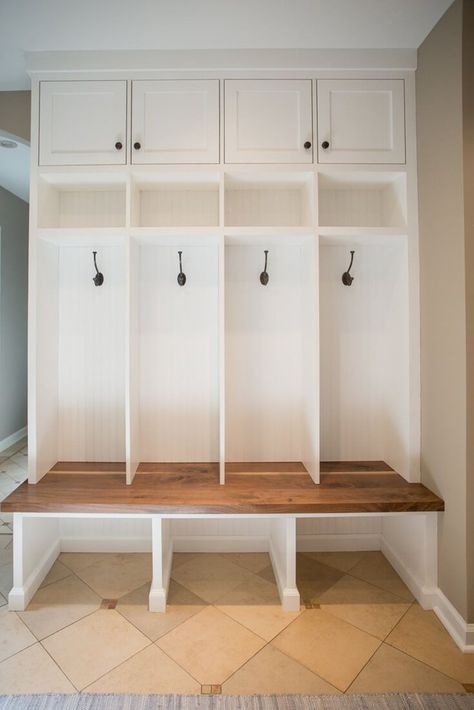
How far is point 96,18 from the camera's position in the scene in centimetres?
163

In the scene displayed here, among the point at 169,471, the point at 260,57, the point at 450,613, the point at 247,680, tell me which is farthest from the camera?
the point at 169,471

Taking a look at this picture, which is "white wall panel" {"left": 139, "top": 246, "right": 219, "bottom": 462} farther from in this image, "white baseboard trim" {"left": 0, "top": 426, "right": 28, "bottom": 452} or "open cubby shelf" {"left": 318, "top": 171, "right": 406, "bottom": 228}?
"white baseboard trim" {"left": 0, "top": 426, "right": 28, "bottom": 452}

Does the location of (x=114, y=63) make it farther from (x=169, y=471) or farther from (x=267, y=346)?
(x=169, y=471)

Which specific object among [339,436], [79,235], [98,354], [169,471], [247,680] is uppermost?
[79,235]

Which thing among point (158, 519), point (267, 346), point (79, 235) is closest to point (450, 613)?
point (158, 519)

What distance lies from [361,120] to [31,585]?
2754 millimetres

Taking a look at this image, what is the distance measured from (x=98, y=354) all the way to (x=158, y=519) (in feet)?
3.15

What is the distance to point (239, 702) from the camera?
1.29 metres

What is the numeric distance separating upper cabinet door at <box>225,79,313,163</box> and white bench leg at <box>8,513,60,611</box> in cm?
200

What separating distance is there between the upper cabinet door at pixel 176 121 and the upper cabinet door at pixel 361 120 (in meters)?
0.54

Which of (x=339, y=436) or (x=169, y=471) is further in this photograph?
(x=339, y=436)

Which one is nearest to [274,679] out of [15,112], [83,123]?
[83,123]

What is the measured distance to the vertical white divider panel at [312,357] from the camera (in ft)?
6.01

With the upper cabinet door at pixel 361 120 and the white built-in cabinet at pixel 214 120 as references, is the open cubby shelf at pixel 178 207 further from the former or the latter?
the upper cabinet door at pixel 361 120
